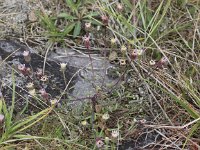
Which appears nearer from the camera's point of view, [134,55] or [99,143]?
[99,143]

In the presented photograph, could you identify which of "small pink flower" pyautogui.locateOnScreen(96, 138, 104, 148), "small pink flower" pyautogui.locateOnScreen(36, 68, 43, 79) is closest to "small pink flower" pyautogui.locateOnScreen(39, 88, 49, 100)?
"small pink flower" pyautogui.locateOnScreen(36, 68, 43, 79)

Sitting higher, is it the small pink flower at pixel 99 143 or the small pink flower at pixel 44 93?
the small pink flower at pixel 44 93

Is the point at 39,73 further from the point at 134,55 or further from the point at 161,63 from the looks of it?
the point at 161,63

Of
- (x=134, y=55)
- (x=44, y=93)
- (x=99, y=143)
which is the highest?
(x=134, y=55)

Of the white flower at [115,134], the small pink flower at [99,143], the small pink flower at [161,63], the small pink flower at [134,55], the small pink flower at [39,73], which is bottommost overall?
the small pink flower at [99,143]

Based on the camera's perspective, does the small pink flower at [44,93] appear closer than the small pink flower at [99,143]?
No

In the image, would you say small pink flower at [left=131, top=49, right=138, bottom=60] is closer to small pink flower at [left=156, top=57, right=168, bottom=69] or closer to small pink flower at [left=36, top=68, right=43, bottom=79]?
small pink flower at [left=156, top=57, right=168, bottom=69]

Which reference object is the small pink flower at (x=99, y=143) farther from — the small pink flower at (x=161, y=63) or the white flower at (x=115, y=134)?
the small pink flower at (x=161, y=63)

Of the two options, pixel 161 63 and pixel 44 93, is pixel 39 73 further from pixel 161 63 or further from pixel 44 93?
pixel 161 63

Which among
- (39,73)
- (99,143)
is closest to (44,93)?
(39,73)

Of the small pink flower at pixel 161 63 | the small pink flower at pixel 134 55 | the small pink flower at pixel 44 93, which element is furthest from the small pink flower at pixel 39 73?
the small pink flower at pixel 161 63

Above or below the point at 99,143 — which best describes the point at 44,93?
above
